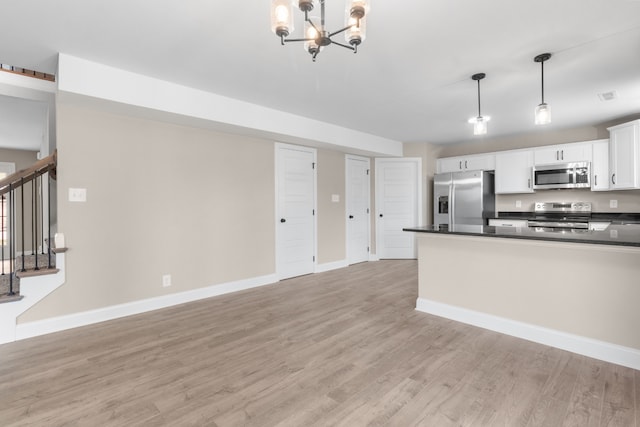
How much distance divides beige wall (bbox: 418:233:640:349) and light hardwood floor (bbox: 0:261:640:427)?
0.26 metres

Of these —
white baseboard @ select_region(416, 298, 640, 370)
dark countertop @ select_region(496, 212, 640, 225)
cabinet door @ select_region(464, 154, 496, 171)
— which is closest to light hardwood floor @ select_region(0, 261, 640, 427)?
white baseboard @ select_region(416, 298, 640, 370)

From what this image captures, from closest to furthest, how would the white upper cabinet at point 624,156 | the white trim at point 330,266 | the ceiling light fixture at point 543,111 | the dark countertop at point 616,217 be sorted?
1. the ceiling light fixture at point 543,111
2. the white upper cabinet at point 624,156
3. the dark countertop at point 616,217
4. the white trim at point 330,266

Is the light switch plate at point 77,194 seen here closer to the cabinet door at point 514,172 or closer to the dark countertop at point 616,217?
the cabinet door at point 514,172

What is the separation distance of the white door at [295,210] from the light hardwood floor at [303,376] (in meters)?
1.68

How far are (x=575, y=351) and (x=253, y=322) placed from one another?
2800 mm

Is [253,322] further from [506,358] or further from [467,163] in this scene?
[467,163]

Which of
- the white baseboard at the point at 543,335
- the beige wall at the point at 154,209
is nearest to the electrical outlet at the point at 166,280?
the beige wall at the point at 154,209

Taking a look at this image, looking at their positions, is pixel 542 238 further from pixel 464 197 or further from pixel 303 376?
pixel 464 197

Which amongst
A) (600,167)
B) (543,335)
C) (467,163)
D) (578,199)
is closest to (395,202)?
(467,163)

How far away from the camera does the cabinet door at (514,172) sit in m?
5.33

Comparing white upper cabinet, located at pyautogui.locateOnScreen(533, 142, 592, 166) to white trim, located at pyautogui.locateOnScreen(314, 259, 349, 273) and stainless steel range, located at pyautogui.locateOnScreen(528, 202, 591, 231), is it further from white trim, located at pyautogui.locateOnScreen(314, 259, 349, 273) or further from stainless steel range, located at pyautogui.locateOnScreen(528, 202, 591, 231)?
white trim, located at pyautogui.locateOnScreen(314, 259, 349, 273)

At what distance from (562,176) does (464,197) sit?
1.49m

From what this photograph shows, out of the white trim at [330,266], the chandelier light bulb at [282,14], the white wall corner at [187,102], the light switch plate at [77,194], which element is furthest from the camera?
the white trim at [330,266]

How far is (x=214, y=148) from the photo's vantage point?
400cm
